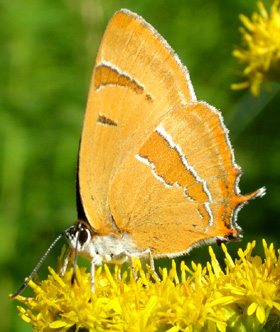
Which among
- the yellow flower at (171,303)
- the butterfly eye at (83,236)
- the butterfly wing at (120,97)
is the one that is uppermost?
the butterfly wing at (120,97)

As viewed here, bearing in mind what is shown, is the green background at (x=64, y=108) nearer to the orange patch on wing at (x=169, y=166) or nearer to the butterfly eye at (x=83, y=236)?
→ the orange patch on wing at (x=169, y=166)

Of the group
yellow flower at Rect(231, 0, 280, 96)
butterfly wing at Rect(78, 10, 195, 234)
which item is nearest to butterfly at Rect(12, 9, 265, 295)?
butterfly wing at Rect(78, 10, 195, 234)

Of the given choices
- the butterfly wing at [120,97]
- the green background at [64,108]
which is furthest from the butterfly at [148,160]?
the green background at [64,108]

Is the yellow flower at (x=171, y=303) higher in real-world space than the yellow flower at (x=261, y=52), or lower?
lower

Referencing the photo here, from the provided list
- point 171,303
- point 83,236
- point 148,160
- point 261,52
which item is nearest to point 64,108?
point 261,52

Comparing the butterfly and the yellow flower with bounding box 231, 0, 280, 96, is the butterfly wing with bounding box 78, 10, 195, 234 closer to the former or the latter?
the butterfly

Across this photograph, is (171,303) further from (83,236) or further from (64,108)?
(64,108)

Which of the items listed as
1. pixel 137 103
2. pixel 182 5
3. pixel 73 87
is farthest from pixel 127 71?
pixel 182 5

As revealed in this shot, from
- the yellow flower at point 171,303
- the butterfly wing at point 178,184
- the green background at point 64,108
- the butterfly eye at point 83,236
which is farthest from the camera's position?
the green background at point 64,108
